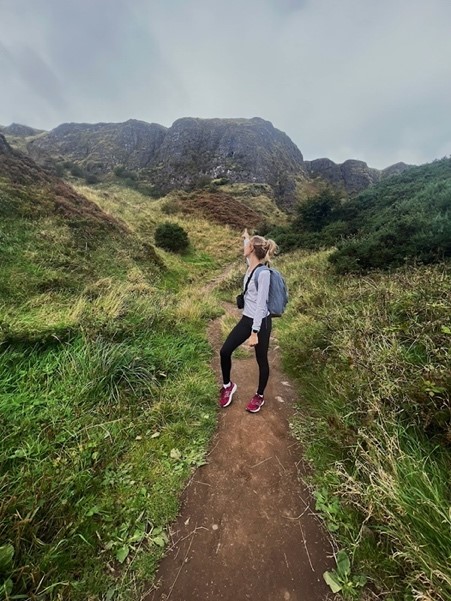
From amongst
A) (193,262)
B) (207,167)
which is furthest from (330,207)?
(207,167)

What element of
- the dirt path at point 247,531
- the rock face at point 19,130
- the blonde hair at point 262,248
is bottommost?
the dirt path at point 247,531

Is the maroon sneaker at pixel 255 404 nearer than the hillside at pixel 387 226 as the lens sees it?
Yes

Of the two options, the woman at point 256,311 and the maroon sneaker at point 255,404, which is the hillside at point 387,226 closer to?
the woman at point 256,311

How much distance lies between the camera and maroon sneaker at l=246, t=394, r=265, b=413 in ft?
12.2

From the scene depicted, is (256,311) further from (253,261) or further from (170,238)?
(170,238)

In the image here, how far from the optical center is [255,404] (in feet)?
12.3

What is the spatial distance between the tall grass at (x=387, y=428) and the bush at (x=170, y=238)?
13128 millimetres

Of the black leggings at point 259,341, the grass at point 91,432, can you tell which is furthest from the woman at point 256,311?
the grass at point 91,432

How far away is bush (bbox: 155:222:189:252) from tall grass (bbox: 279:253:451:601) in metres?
13.1

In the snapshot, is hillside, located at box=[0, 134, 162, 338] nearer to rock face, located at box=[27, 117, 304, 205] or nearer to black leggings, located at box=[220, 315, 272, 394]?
black leggings, located at box=[220, 315, 272, 394]

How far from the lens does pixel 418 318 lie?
377 centimetres

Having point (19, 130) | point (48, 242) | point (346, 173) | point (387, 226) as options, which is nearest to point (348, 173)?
point (346, 173)

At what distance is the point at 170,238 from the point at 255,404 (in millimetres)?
14453

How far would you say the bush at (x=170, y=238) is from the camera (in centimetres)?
1672
